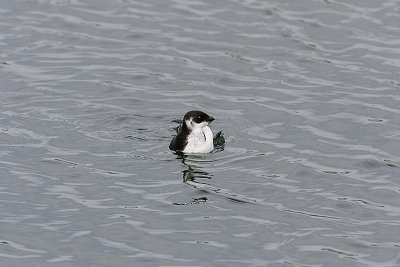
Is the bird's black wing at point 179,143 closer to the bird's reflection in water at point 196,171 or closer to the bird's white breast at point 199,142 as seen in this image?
the bird's white breast at point 199,142

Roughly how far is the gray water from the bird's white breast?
0.83ft

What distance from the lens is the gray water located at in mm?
16531

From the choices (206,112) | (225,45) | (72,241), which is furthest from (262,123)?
(72,241)

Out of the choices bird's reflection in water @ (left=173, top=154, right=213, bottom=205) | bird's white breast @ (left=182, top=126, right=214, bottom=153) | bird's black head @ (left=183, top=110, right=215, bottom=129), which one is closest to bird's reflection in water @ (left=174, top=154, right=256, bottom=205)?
bird's reflection in water @ (left=173, top=154, right=213, bottom=205)

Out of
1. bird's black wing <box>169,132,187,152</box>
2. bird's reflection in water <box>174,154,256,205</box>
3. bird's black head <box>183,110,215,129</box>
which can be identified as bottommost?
bird's reflection in water <box>174,154,256,205</box>

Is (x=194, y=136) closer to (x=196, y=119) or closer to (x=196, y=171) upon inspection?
(x=196, y=119)

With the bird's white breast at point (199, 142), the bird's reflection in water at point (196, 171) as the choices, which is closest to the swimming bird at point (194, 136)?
the bird's white breast at point (199, 142)

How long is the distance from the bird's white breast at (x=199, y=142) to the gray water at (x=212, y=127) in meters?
0.25

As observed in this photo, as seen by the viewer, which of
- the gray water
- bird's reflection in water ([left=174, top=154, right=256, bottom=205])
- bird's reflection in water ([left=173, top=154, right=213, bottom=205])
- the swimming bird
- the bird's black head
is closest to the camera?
the gray water

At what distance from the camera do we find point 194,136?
68.3 feet

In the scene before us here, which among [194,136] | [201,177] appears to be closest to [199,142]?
[194,136]

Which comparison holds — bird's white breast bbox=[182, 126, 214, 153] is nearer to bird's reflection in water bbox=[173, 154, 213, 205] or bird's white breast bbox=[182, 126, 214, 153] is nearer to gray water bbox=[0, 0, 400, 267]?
bird's reflection in water bbox=[173, 154, 213, 205]

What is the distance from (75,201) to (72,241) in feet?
5.22

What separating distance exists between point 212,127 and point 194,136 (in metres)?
1.55
